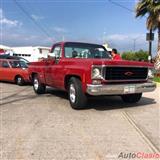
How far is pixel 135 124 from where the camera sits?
7.15 m

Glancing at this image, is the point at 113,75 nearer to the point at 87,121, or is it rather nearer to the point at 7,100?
the point at 87,121

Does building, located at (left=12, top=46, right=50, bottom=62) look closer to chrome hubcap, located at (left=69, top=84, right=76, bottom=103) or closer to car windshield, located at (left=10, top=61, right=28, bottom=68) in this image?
car windshield, located at (left=10, top=61, right=28, bottom=68)

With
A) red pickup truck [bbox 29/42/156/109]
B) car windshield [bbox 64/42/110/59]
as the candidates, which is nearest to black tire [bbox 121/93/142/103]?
red pickup truck [bbox 29/42/156/109]

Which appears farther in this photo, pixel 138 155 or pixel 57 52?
pixel 57 52

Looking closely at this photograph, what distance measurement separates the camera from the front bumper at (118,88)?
805cm

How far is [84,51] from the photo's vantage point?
10.3 m

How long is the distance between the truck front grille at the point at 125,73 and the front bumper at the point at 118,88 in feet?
0.61

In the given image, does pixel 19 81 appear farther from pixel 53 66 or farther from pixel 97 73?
pixel 97 73

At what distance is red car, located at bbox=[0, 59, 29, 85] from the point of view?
52.5ft

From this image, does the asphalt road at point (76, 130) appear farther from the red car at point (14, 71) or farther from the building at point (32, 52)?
the building at point (32, 52)

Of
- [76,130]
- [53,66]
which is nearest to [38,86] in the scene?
[53,66]

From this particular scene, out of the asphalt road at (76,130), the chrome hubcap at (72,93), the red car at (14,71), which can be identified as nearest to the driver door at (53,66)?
the asphalt road at (76,130)

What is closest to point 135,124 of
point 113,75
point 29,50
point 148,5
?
point 113,75

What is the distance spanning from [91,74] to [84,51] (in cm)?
234
